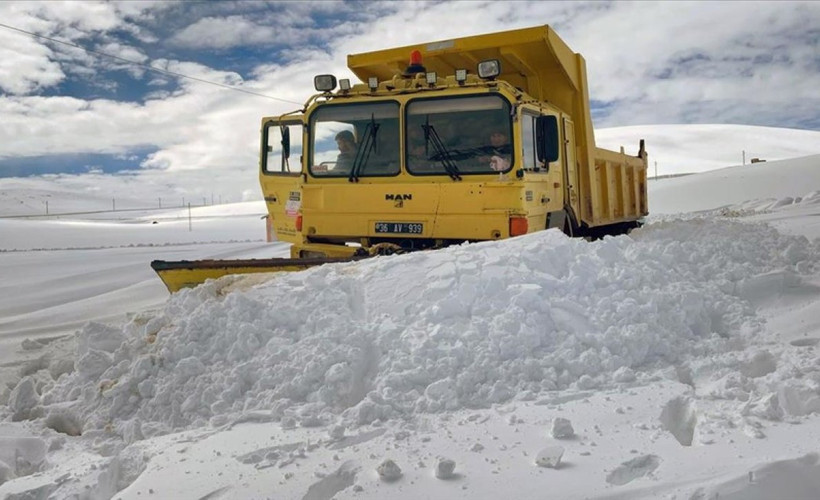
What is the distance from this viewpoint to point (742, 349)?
372cm

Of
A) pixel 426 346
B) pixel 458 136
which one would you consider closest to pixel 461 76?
pixel 458 136

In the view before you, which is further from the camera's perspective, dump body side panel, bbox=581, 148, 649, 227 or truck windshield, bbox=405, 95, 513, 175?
dump body side panel, bbox=581, 148, 649, 227

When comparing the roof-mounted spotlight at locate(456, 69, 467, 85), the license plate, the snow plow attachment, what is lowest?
the snow plow attachment

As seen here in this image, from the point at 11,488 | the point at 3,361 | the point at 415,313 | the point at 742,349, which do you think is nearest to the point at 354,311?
the point at 415,313

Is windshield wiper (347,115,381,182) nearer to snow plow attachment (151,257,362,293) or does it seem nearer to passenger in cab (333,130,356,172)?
passenger in cab (333,130,356,172)

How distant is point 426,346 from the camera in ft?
11.4

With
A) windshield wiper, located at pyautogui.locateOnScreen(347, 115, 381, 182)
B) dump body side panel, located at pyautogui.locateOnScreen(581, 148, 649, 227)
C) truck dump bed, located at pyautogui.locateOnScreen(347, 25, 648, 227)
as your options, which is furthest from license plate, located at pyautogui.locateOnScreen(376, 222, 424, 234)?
dump body side panel, located at pyautogui.locateOnScreen(581, 148, 649, 227)

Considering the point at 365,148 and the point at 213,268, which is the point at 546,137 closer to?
the point at 365,148

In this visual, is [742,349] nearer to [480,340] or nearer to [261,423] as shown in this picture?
[480,340]

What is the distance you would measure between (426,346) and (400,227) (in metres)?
2.89

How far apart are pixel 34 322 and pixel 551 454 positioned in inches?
249

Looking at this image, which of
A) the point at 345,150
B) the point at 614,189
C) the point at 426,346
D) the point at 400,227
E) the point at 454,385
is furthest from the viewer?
the point at 614,189

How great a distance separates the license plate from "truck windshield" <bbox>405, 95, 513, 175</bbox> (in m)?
0.52

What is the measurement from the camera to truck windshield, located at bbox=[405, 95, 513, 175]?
5.95 meters
